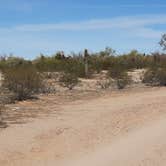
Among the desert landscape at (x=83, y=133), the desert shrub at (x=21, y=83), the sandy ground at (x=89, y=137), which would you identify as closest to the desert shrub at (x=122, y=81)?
the desert shrub at (x=21, y=83)

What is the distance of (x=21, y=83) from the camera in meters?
24.1

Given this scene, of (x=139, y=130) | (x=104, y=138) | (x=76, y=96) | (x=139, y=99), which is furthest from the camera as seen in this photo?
(x=76, y=96)

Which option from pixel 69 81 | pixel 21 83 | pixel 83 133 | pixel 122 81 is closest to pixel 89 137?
pixel 83 133

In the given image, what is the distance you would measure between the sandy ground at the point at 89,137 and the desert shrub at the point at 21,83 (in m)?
3.18

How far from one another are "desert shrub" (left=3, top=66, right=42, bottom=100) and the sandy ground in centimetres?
318

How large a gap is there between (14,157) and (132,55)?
5732 cm

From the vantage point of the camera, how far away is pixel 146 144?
1238 centimetres

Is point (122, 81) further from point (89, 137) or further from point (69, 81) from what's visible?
point (89, 137)

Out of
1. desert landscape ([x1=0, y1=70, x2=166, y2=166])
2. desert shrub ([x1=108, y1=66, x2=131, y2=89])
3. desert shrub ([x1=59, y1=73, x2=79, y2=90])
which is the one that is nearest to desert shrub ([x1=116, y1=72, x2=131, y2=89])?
desert shrub ([x1=108, y1=66, x2=131, y2=89])

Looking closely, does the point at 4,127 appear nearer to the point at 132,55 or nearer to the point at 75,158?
the point at 75,158

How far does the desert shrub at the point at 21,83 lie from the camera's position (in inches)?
941

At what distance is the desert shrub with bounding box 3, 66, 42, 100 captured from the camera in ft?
78.4

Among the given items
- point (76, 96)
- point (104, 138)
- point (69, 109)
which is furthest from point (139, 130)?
point (76, 96)

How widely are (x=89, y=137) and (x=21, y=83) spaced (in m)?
11.2
